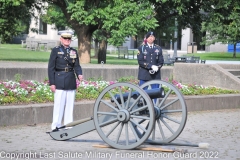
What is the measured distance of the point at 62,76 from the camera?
10.5 metres

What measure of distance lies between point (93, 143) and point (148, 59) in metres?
2.88

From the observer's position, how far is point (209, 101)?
1569 cm

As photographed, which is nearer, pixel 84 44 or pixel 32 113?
pixel 32 113

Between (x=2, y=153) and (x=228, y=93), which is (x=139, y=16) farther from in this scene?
(x=2, y=153)

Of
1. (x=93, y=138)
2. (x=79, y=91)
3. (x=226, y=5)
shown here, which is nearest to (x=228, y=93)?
(x=79, y=91)

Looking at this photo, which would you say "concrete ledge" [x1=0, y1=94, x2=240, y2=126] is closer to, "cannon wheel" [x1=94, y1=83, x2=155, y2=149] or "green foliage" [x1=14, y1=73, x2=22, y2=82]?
"green foliage" [x1=14, y1=73, x2=22, y2=82]

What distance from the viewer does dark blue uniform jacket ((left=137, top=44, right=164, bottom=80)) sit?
12.3m

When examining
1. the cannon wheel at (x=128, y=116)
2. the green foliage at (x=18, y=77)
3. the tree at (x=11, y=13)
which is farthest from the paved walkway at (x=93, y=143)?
the tree at (x=11, y=13)

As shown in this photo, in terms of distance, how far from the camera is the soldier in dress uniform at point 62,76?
34.4ft

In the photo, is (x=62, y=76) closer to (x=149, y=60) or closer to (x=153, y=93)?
(x=153, y=93)

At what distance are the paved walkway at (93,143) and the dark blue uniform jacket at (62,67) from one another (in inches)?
35.0

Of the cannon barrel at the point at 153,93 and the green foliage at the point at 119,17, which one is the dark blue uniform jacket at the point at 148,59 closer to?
the cannon barrel at the point at 153,93

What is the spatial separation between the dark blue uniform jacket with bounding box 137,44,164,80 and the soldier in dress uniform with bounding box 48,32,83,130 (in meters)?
2.08

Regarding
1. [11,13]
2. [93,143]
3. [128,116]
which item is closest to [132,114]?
[128,116]
